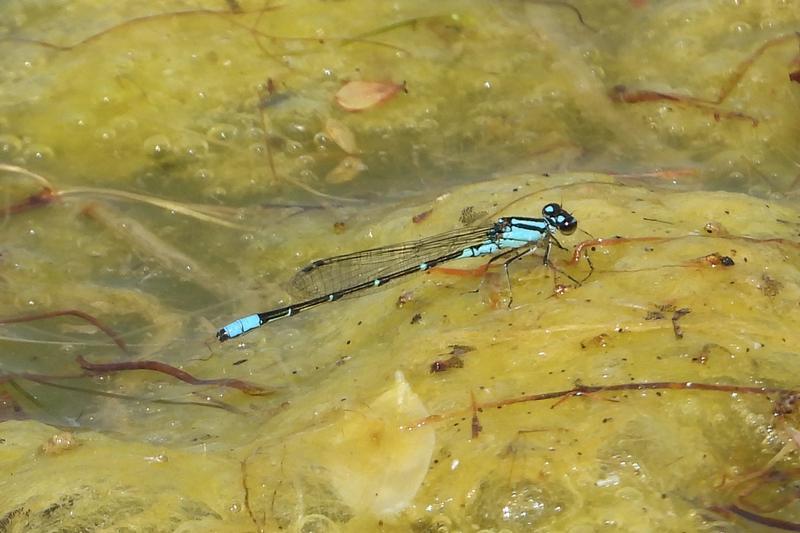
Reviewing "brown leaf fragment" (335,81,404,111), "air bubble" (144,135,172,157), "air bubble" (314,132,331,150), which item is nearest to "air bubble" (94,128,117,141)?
"air bubble" (144,135,172,157)

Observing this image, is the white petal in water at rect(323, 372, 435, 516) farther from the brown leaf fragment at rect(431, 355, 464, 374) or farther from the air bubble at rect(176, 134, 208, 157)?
the air bubble at rect(176, 134, 208, 157)

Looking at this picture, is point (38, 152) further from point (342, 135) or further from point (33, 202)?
point (342, 135)

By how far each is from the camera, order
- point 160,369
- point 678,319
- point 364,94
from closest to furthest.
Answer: point 678,319 → point 160,369 → point 364,94

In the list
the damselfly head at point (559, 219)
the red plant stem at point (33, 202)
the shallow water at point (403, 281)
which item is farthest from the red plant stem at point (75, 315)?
the damselfly head at point (559, 219)

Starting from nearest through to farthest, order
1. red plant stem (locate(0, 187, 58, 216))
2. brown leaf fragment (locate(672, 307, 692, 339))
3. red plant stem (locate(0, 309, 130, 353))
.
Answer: brown leaf fragment (locate(672, 307, 692, 339)), red plant stem (locate(0, 309, 130, 353)), red plant stem (locate(0, 187, 58, 216))

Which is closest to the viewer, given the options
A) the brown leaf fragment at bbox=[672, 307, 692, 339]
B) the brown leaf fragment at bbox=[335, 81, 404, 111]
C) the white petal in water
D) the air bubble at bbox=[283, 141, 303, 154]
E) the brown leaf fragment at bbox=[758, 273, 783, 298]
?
the white petal in water

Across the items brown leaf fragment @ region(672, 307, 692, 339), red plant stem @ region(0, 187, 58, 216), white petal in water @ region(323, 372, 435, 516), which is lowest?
red plant stem @ region(0, 187, 58, 216)

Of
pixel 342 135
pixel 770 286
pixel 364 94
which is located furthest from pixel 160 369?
pixel 770 286

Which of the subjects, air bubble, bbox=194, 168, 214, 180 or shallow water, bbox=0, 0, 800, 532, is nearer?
shallow water, bbox=0, 0, 800, 532
